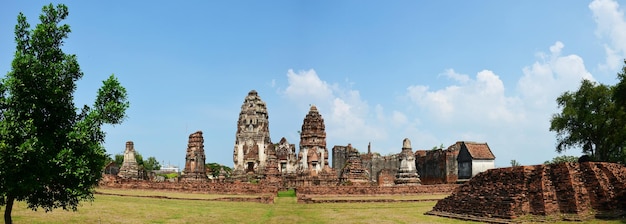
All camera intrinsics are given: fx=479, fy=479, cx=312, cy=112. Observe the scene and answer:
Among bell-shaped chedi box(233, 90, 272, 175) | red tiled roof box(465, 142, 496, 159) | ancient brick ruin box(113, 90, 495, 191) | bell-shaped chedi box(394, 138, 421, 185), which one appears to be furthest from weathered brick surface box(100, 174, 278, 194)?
red tiled roof box(465, 142, 496, 159)

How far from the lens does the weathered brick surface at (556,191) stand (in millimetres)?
16375

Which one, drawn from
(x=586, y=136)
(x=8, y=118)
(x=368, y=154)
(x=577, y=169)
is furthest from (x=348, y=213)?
(x=368, y=154)

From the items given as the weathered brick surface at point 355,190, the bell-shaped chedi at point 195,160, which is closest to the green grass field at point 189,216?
the weathered brick surface at point 355,190

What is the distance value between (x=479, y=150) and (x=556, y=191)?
32.5 meters

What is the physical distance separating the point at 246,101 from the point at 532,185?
46.5 metres

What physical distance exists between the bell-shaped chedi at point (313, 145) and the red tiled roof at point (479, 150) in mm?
14716

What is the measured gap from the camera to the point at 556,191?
1680 centimetres

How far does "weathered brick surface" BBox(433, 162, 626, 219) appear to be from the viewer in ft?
53.7

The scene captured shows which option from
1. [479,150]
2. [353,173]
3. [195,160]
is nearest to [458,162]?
[479,150]

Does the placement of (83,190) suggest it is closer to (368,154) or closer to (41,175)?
(41,175)

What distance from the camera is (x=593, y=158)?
40969 mm

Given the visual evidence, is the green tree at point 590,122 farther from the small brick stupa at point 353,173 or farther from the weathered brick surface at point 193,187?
the weathered brick surface at point 193,187

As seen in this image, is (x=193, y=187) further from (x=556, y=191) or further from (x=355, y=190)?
(x=556, y=191)

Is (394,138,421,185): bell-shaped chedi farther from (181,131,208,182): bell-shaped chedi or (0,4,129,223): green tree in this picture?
(0,4,129,223): green tree
